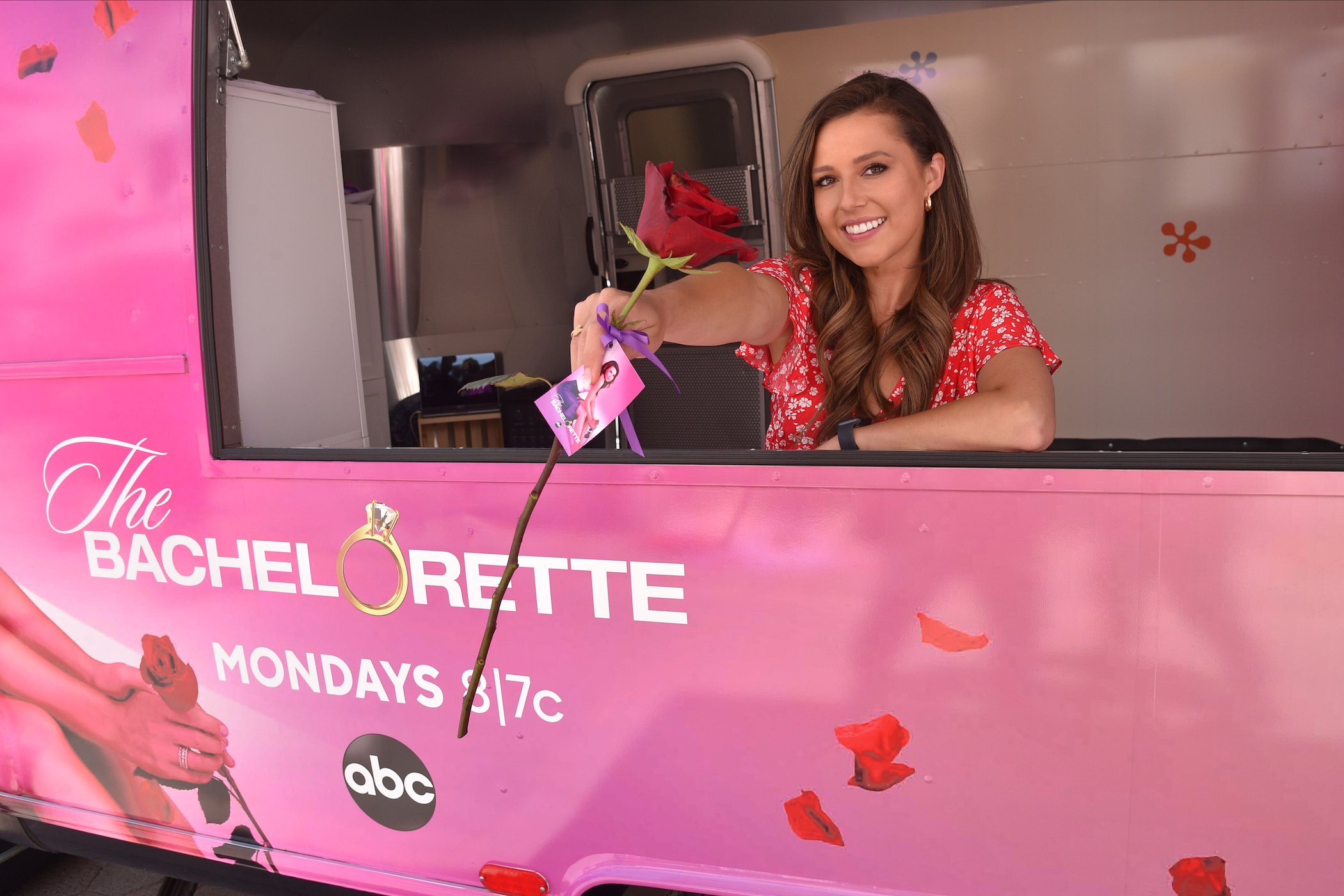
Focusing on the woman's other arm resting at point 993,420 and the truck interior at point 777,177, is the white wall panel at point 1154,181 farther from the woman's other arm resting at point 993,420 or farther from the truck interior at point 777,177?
the woman's other arm resting at point 993,420

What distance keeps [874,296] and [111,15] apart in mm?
1568

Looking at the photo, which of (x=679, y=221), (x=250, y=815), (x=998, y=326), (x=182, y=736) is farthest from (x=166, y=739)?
(x=998, y=326)

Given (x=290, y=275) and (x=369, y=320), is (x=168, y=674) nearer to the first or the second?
(x=290, y=275)

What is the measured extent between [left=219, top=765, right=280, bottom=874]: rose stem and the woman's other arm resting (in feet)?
4.75

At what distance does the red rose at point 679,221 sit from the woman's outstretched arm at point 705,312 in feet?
0.29

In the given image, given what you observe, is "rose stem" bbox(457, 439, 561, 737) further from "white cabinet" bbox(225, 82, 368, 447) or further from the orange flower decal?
"white cabinet" bbox(225, 82, 368, 447)

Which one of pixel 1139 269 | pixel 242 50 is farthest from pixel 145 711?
pixel 1139 269

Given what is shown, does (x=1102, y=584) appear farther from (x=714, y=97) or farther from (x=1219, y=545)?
(x=714, y=97)

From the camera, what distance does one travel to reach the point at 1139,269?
3551 mm

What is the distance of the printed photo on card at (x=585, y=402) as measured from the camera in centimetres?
107

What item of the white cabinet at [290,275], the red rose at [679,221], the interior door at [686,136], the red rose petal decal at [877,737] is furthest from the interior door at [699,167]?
the red rose at [679,221]

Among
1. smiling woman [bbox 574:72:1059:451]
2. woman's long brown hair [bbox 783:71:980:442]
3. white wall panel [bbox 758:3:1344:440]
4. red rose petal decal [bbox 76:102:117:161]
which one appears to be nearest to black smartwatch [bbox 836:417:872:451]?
smiling woman [bbox 574:72:1059:451]

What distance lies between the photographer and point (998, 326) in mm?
1578

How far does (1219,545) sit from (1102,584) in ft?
0.52
